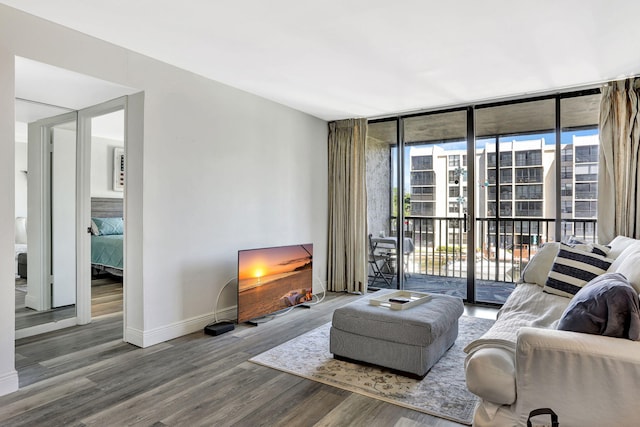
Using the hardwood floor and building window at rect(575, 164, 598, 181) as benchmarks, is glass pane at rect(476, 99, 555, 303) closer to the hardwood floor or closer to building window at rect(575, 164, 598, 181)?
building window at rect(575, 164, 598, 181)

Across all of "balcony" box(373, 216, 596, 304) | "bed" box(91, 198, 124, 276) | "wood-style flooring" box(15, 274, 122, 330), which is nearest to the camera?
"wood-style flooring" box(15, 274, 122, 330)

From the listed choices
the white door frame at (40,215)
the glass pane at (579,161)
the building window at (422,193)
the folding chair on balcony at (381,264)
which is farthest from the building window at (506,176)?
the white door frame at (40,215)

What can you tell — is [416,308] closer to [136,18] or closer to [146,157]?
[146,157]

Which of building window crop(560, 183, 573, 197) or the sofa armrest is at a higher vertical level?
building window crop(560, 183, 573, 197)

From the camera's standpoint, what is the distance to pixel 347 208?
5270 mm

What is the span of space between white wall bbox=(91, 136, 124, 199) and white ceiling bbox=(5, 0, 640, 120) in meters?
3.42

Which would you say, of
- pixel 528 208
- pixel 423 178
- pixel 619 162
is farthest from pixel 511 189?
pixel 619 162

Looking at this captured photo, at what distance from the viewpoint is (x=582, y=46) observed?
2842 mm

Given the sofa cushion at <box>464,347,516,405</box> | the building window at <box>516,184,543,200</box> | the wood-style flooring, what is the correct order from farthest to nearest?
the building window at <box>516,184,543,200</box> < the wood-style flooring < the sofa cushion at <box>464,347,516,405</box>

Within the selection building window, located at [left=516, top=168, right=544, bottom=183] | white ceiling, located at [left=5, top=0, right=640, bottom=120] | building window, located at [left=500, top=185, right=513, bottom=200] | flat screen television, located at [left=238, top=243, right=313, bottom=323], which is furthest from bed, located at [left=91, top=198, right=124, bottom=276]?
building window, located at [left=516, top=168, right=544, bottom=183]

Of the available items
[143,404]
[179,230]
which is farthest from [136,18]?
[143,404]

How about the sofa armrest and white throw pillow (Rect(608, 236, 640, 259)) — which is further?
white throw pillow (Rect(608, 236, 640, 259))

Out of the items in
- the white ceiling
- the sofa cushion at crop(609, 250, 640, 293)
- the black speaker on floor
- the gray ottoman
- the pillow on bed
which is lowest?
the black speaker on floor

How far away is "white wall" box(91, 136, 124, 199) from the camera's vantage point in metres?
5.94
